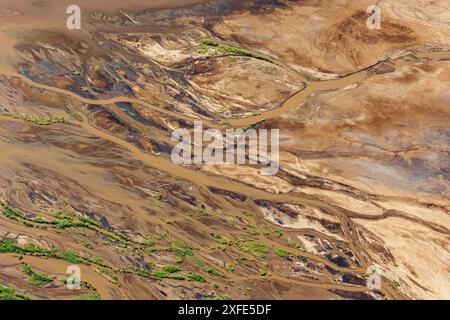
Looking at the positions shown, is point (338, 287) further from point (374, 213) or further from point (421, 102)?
point (421, 102)

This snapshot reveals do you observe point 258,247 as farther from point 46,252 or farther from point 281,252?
point 46,252

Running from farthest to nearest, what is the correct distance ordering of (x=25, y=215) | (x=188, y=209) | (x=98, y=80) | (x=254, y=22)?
(x=254, y=22)
(x=98, y=80)
(x=188, y=209)
(x=25, y=215)

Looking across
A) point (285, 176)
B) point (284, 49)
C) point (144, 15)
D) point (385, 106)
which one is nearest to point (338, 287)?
point (285, 176)

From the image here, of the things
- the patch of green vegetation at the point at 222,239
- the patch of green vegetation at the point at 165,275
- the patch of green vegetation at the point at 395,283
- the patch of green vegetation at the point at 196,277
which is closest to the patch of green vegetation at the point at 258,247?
the patch of green vegetation at the point at 222,239

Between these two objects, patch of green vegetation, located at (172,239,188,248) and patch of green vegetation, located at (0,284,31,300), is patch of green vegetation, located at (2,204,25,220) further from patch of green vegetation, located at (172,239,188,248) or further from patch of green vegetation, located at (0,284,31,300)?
patch of green vegetation, located at (172,239,188,248)

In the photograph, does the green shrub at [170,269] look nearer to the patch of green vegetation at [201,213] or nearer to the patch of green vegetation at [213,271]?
the patch of green vegetation at [213,271]

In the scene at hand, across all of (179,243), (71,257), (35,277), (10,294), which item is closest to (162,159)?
(179,243)
